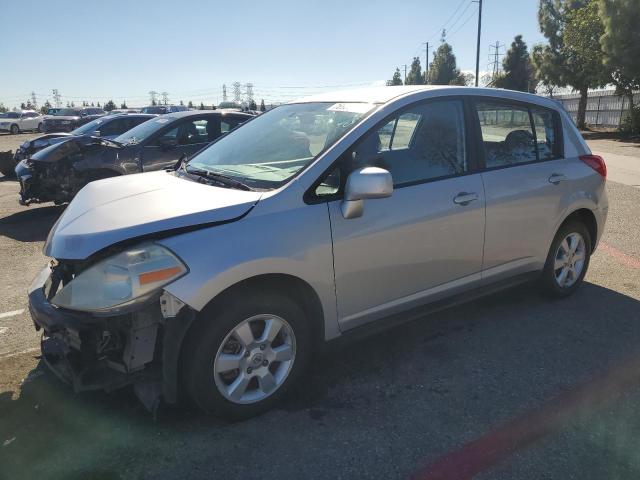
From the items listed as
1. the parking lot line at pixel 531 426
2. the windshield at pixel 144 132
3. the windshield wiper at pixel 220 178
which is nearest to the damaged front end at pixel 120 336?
the windshield wiper at pixel 220 178

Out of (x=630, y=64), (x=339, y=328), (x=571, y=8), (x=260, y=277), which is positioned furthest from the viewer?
(x=571, y=8)

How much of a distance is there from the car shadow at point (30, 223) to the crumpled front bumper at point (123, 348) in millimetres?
5189

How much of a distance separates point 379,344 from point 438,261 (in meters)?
0.79

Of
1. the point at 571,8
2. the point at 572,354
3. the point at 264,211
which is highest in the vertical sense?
the point at 571,8

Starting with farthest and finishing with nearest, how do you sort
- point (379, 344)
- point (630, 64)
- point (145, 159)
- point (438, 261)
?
1. point (630, 64)
2. point (145, 159)
3. point (379, 344)
4. point (438, 261)

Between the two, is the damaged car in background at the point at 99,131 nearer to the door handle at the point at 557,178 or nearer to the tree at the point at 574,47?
the door handle at the point at 557,178

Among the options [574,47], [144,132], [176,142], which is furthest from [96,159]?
[574,47]

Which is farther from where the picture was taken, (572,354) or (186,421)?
(572,354)

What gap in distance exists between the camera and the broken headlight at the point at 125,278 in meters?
2.47

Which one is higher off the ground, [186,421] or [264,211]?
[264,211]

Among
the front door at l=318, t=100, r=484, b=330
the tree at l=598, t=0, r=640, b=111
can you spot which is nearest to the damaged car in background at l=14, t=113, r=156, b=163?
the front door at l=318, t=100, r=484, b=330

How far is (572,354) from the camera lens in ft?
11.9

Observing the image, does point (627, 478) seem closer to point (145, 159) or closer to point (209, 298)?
point (209, 298)

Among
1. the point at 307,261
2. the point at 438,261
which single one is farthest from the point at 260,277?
the point at 438,261
